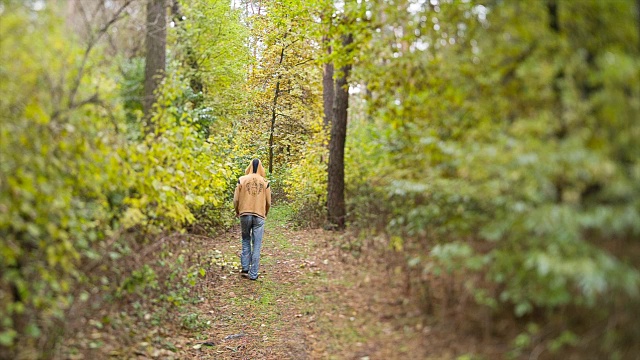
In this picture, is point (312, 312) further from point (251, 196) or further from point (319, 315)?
point (251, 196)

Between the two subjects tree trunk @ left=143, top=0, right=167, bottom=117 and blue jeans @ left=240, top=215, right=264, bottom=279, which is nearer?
tree trunk @ left=143, top=0, right=167, bottom=117

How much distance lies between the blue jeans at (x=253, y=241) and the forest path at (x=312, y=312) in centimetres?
30

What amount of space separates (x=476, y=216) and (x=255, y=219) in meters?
5.96

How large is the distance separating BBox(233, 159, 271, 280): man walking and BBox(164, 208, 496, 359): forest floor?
0.36 meters

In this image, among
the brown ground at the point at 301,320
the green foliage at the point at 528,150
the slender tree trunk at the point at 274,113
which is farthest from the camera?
the slender tree trunk at the point at 274,113

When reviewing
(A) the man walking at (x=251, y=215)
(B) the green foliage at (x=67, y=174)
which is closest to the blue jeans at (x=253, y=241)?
(A) the man walking at (x=251, y=215)

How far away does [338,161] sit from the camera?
9.75 m

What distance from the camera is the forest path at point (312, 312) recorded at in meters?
5.39

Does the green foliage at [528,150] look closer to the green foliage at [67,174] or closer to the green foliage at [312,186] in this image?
the green foliage at [67,174]

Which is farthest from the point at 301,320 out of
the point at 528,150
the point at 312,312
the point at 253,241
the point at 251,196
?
the point at 528,150

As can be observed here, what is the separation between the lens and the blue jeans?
9750 mm

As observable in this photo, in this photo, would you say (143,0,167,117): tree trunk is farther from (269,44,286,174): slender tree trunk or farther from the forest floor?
(269,44,286,174): slender tree trunk

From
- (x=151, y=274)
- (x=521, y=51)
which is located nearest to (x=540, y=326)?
(x=521, y=51)

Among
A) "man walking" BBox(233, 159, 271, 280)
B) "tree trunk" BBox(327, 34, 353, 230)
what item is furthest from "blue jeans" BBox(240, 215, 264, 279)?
"tree trunk" BBox(327, 34, 353, 230)
